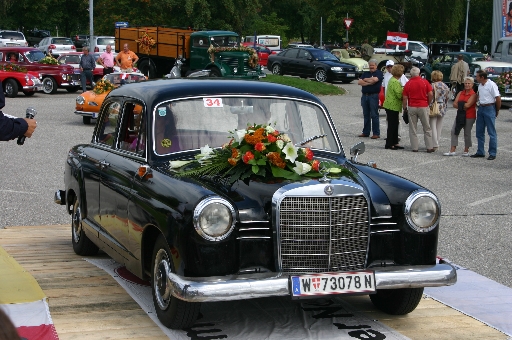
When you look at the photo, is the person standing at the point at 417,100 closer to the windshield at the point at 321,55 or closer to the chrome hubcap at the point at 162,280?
the chrome hubcap at the point at 162,280

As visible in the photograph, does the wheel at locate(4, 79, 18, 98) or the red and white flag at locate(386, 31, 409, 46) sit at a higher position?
the red and white flag at locate(386, 31, 409, 46)

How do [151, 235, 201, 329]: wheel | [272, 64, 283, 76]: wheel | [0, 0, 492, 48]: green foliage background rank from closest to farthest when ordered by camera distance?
[151, 235, 201, 329]: wheel, [272, 64, 283, 76]: wheel, [0, 0, 492, 48]: green foliage background

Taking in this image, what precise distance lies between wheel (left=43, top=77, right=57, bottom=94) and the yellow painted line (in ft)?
85.9

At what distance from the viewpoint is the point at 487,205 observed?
11.9 metres

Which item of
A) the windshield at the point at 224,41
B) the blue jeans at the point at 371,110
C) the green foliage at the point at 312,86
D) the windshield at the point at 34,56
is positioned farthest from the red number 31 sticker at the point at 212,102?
the windshield at the point at 224,41

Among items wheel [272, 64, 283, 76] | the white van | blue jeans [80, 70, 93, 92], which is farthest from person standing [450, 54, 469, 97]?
blue jeans [80, 70, 93, 92]

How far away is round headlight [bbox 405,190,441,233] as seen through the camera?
583cm

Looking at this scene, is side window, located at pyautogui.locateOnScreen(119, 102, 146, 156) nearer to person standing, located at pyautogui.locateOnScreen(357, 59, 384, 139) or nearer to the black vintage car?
the black vintage car

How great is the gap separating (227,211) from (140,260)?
1.12 metres

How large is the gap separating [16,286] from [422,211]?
2730mm

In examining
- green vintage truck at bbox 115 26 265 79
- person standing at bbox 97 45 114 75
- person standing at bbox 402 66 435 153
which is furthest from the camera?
green vintage truck at bbox 115 26 265 79

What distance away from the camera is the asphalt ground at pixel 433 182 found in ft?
30.1

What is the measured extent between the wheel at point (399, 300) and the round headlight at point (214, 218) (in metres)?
1.44

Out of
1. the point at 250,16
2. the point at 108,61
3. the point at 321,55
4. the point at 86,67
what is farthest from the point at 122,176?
the point at 250,16
